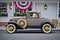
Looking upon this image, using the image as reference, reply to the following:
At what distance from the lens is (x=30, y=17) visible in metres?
19.7

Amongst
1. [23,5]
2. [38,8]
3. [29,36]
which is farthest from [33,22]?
[38,8]

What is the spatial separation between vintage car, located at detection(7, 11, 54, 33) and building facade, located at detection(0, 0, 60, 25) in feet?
19.9

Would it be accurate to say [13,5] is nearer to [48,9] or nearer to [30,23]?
[48,9]

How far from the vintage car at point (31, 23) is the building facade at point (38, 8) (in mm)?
6068

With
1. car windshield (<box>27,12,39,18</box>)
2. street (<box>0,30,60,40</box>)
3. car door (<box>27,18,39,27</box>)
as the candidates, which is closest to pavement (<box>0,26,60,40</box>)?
street (<box>0,30,60,40</box>)

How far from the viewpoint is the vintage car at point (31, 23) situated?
62.8 feet

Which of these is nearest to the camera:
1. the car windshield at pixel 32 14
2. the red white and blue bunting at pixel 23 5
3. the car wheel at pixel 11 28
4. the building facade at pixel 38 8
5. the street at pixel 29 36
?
the street at pixel 29 36

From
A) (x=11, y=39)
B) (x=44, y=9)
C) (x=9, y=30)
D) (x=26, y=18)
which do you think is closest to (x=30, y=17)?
(x=26, y=18)

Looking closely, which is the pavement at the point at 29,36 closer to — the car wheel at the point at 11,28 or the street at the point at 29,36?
the street at the point at 29,36

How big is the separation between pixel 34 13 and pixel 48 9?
20.7ft

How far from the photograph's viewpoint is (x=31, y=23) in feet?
63.9

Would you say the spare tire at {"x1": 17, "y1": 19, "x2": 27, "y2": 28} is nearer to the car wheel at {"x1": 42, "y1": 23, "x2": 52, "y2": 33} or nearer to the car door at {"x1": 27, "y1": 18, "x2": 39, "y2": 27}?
the car door at {"x1": 27, "y1": 18, "x2": 39, "y2": 27}

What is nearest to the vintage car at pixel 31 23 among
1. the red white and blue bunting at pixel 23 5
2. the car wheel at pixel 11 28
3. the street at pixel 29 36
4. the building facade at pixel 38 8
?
the car wheel at pixel 11 28

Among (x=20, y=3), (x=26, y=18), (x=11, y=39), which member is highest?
(x=20, y=3)
